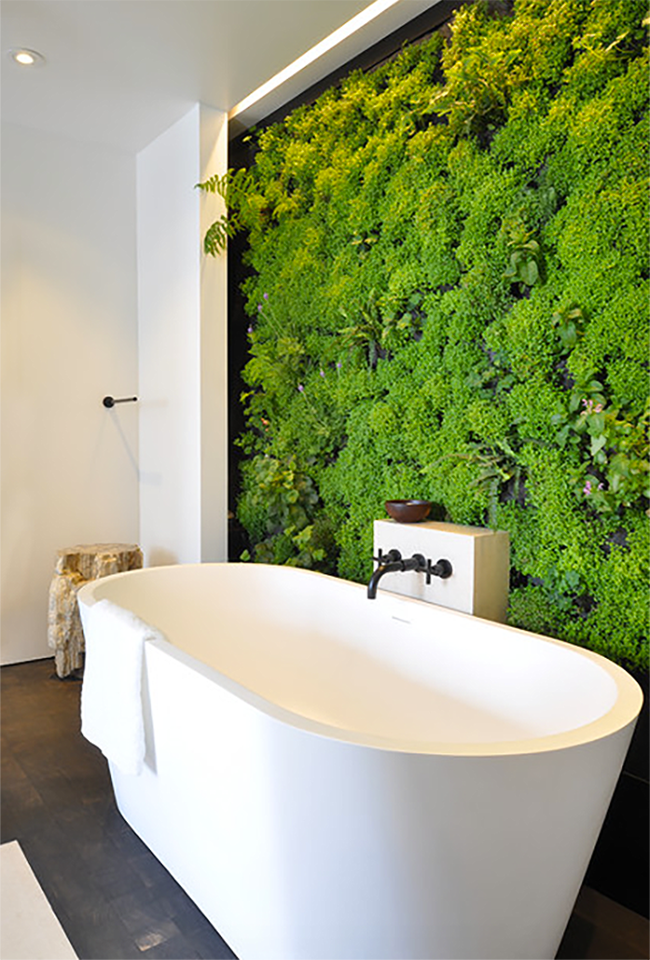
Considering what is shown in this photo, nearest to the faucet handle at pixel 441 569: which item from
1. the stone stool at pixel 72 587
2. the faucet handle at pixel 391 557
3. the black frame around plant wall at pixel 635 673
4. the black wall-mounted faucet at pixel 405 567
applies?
the black wall-mounted faucet at pixel 405 567

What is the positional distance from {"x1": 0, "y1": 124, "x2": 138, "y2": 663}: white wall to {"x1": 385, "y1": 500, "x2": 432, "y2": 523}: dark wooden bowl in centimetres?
198

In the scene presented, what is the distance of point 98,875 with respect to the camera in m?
1.96

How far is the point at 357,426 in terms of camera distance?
287 cm

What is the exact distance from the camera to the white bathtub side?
123 cm

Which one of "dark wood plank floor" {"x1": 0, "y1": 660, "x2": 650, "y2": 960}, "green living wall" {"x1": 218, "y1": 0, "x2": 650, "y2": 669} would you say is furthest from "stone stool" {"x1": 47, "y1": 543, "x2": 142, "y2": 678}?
"green living wall" {"x1": 218, "y1": 0, "x2": 650, "y2": 669}

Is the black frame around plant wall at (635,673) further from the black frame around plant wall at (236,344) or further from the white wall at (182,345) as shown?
the white wall at (182,345)

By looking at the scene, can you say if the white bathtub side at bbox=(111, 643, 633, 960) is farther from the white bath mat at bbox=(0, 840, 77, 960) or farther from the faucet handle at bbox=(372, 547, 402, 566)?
the faucet handle at bbox=(372, 547, 402, 566)

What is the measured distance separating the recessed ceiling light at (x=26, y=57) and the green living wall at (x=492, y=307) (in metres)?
1.06

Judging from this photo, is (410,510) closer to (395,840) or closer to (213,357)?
(395,840)

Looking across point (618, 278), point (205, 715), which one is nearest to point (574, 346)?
point (618, 278)

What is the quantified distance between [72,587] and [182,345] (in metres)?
1.28

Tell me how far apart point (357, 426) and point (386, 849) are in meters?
1.82

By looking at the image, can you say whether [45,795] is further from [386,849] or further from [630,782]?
[630,782]

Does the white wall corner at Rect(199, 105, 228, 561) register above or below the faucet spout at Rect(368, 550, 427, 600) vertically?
above
